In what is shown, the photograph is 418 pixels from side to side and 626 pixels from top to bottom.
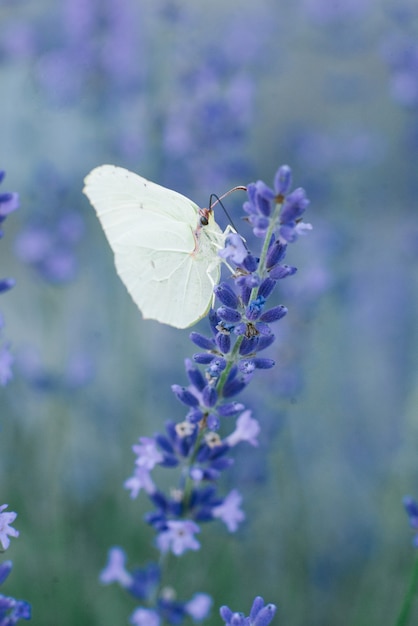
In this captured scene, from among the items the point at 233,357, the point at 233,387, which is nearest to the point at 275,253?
the point at 233,357

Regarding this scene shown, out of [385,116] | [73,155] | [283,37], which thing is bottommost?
[73,155]

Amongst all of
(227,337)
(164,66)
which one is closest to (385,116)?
(164,66)

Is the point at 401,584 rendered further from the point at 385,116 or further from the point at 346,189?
the point at 385,116

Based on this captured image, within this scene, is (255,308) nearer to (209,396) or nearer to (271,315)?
(271,315)

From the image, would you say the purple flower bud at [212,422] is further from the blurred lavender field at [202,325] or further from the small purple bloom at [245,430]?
the blurred lavender field at [202,325]

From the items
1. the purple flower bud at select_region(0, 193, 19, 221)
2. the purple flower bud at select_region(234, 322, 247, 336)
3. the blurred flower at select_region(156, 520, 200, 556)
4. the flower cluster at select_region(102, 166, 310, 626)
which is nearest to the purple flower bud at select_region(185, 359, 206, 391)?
the flower cluster at select_region(102, 166, 310, 626)

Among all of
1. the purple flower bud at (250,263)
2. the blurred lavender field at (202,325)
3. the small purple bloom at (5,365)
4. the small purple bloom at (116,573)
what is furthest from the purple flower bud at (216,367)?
the blurred lavender field at (202,325)
